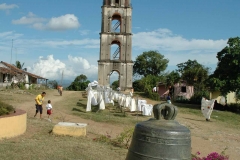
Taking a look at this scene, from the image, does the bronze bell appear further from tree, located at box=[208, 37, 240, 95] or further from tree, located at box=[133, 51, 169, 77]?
tree, located at box=[133, 51, 169, 77]

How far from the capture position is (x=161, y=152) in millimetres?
2867

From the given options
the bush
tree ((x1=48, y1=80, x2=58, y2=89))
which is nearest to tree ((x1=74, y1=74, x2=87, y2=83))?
tree ((x1=48, y1=80, x2=58, y2=89))

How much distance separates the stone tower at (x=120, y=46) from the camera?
1275 inches

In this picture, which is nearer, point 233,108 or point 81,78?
point 233,108

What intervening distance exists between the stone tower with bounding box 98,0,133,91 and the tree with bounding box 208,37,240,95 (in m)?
9.68

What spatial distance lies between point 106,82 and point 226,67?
40.9ft

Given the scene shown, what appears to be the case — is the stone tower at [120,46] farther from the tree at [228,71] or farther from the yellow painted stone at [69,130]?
the yellow painted stone at [69,130]

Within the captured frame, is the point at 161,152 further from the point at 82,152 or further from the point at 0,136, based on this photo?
the point at 0,136

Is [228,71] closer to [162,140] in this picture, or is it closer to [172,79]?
[172,79]

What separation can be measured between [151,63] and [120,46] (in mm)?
27354

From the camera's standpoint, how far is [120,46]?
32.8 metres

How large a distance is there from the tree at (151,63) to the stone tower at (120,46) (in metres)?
26.6

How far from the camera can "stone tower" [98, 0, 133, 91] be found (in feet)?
106

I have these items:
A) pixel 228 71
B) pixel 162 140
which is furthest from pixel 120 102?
pixel 162 140
